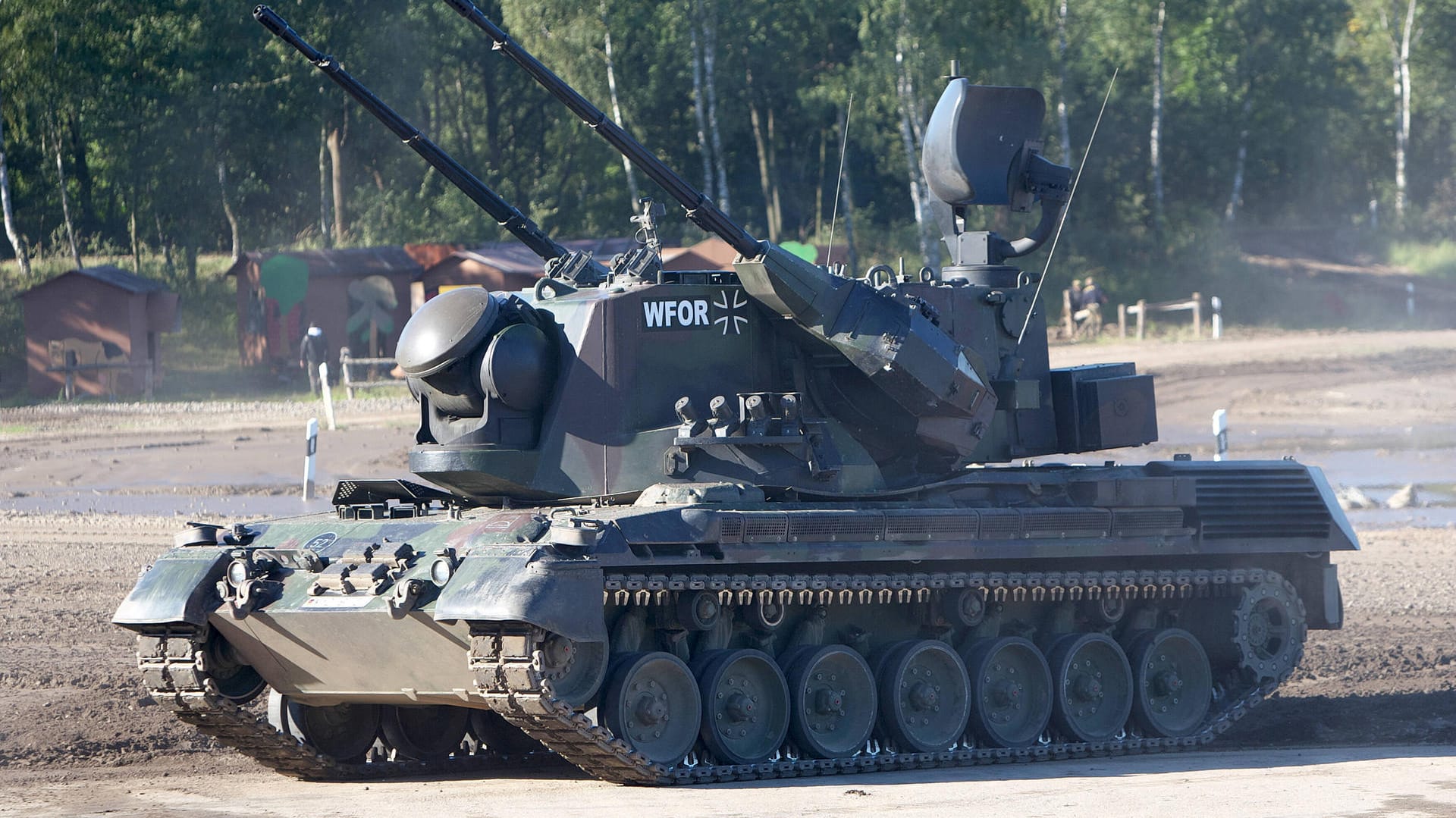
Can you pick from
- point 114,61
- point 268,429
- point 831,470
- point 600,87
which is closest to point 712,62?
point 600,87

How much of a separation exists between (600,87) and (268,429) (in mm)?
19927

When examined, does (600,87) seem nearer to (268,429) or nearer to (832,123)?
(832,123)

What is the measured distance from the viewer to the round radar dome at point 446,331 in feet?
38.5

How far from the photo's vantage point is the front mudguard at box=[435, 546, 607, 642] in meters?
10.1

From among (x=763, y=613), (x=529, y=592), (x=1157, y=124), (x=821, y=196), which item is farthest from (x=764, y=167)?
(x=529, y=592)

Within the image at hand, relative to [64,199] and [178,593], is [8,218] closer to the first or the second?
[64,199]

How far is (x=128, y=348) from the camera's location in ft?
134

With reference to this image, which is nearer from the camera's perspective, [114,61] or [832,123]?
[114,61]

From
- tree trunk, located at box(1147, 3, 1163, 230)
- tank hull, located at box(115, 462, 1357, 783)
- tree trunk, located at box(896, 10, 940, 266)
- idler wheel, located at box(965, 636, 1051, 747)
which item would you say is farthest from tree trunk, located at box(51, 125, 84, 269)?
idler wheel, located at box(965, 636, 1051, 747)

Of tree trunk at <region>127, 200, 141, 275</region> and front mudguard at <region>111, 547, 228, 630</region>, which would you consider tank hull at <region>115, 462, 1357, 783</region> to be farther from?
tree trunk at <region>127, 200, 141, 275</region>

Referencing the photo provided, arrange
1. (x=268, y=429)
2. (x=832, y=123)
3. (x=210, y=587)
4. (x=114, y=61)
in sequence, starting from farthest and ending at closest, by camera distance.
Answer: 1. (x=832, y=123)
2. (x=114, y=61)
3. (x=268, y=429)
4. (x=210, y=587)

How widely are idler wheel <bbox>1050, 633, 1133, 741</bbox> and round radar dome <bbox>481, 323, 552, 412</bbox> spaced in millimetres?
4090

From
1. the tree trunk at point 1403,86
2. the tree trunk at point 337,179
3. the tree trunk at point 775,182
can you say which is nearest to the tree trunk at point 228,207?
the tree trunk at point 337,179

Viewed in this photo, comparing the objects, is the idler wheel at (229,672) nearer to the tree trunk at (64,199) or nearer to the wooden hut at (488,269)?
the wooden hut at (488,269)
